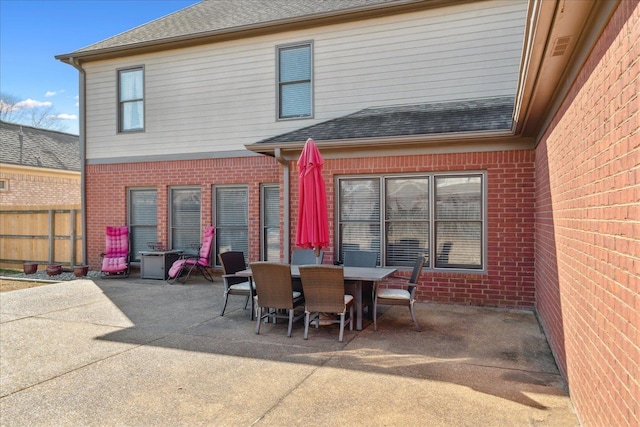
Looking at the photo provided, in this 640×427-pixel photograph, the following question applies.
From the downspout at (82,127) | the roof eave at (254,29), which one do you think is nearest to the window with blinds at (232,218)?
the roof eave at (254,29)

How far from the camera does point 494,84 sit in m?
8.73

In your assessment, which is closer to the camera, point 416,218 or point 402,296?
point 402,296

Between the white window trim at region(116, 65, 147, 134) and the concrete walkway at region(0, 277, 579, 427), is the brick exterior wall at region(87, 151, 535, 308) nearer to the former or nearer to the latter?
the concrete walkway at region(0, 277, 579, 427)

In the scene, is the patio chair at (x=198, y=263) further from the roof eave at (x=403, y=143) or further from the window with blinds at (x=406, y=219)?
the window with blinds at (x=406, y=219)

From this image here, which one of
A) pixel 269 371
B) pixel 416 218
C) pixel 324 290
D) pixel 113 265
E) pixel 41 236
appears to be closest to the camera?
pixel 269 371

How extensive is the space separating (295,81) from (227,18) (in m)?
2.74

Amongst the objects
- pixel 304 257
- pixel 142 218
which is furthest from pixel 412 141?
pixel 142 218

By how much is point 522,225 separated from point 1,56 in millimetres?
54126

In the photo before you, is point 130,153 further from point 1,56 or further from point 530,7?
point 1,56

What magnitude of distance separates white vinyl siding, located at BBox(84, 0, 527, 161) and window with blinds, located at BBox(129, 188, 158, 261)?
102 centimetres

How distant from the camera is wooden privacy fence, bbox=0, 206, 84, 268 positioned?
40.8 feet

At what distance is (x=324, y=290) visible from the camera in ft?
18.7

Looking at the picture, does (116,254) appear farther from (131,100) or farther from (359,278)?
(359,278)

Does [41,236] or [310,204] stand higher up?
[310,204]
